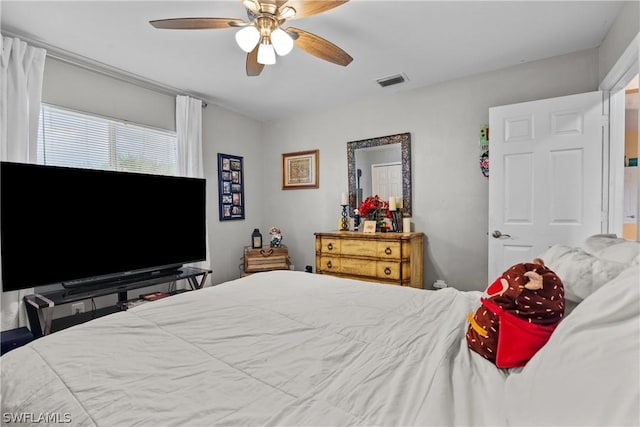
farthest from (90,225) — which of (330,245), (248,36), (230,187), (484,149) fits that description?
(484,149)

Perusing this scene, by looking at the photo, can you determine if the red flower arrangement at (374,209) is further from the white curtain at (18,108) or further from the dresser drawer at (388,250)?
the white curtain at (18,108)

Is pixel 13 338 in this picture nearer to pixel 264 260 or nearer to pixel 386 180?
pixel 264 260

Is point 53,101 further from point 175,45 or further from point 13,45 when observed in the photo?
point 175,45

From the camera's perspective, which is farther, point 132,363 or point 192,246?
point 192,246

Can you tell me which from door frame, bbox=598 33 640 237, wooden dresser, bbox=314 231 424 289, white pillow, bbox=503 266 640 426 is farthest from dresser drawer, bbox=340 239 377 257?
white pillow, bbox=503 266 640 426

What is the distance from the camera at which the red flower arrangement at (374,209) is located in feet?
11.5

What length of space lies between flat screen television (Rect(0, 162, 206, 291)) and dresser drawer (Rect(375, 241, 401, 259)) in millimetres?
1936

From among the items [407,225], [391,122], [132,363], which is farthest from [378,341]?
[391,122]

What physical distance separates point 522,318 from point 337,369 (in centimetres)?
57

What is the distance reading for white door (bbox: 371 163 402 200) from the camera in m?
3.59

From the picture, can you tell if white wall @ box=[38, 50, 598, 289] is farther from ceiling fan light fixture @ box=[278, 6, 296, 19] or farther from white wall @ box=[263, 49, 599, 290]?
ceiling fan light fixture @ box=[278, 6, 296, 19]

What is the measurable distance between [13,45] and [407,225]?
12.1 feet

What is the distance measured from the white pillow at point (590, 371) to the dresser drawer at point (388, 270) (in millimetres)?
2356

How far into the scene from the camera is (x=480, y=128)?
10.2 feet
